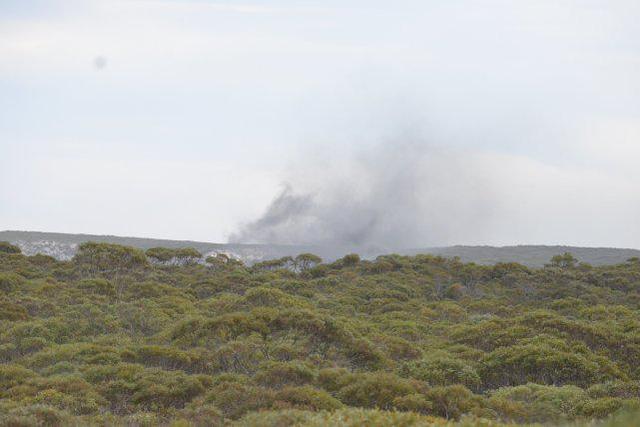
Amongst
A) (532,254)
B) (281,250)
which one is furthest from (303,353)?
(532,254)

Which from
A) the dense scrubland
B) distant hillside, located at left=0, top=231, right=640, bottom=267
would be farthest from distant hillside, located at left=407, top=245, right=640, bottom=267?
the dense scrubland

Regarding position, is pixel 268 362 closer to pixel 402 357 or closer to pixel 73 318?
pixel 402 357

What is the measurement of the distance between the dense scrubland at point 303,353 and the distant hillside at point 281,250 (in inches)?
1629

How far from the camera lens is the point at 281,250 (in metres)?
91.5

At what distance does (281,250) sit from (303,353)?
71.4 metres

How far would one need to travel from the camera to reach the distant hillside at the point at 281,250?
8150 cm

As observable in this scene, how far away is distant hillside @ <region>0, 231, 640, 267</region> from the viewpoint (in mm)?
81500

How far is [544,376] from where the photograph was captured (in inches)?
756

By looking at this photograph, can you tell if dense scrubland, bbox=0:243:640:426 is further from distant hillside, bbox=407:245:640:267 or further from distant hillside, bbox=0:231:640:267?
distant hillside, bbox=407:245:640:267

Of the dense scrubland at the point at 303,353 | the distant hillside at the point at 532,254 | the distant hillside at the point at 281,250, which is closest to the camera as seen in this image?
the dense scrubland at the point at 303,353

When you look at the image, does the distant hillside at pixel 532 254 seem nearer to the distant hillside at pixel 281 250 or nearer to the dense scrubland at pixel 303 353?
the distant hillside at pixel 281 250

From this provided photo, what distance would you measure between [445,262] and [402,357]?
103ft

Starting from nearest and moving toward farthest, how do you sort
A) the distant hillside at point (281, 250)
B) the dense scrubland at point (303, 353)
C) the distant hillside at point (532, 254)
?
the dense scrubland at point (303, 353) < the distant hillside at point (281, 250) < the distant hillside at point (532, 254)

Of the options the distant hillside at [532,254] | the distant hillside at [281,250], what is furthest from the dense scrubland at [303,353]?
the distant hillside at [532,254]
